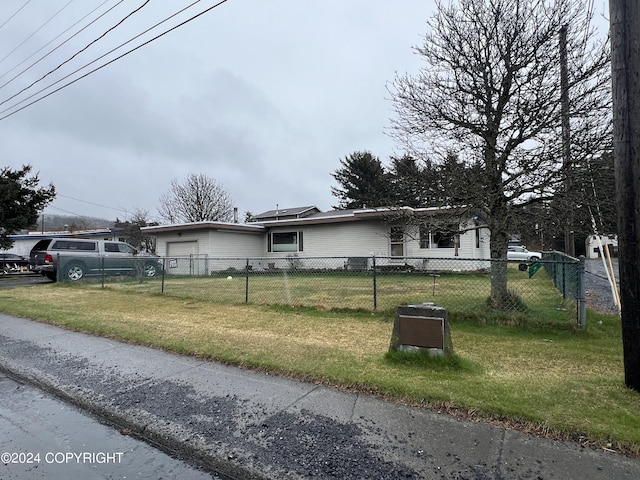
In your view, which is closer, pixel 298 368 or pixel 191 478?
pixel 191 478

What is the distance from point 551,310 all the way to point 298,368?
5816 millimetres

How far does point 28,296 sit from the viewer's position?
1095 cm

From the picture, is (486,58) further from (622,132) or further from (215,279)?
(215,279)

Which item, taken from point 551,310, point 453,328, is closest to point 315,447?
point 453,328

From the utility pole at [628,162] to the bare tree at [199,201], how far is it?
3538 centimetres

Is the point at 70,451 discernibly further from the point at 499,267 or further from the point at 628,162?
the point at 499,267

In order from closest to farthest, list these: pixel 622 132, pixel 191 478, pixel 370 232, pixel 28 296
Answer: pixel 191 478 → pixel 622 132 → pixel 28 296 → pixel 370 232

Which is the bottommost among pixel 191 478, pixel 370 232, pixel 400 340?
pixel 191 478

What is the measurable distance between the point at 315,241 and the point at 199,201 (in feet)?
66.0

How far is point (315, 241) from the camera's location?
20.5 metres

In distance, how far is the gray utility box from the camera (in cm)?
450
